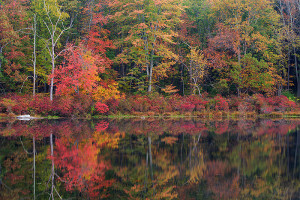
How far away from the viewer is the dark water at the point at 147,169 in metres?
6.71

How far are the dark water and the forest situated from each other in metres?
16.4

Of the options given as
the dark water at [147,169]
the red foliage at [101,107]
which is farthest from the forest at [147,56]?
the dark water at [147,169]

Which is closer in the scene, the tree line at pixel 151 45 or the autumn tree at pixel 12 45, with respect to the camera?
the autumn tree at pixel 12 45

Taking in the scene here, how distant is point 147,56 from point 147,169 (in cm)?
2699

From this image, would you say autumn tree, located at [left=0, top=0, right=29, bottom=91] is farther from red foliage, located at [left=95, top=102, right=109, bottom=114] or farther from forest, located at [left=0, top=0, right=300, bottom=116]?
red foliage, located at [left=95, top=102, right=109, bottom=114]

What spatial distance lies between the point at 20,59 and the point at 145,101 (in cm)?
1429

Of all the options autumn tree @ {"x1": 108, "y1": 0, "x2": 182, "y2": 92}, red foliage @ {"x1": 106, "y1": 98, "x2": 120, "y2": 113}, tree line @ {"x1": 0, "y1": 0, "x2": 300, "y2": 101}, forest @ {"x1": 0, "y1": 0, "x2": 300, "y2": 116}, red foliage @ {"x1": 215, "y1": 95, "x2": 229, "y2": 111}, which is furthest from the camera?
autumn tree @ {"x1": 108, "y1": 0, "x2": 182, "y2": 92}

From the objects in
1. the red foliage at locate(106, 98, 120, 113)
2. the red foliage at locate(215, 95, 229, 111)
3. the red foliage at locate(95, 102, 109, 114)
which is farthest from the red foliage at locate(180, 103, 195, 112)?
the red foliage at locate(95, 102, 109, 114)

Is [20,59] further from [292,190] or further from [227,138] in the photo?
[292,190]

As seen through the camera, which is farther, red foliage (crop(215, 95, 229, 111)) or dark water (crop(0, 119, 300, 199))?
red foliage (crop(215, 95, 229, 111))

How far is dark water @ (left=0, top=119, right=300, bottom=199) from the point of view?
6.71 metres

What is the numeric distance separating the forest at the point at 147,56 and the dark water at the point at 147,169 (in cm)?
1639

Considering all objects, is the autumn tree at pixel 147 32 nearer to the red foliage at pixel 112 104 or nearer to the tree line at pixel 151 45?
the tree line at pixel 151 45

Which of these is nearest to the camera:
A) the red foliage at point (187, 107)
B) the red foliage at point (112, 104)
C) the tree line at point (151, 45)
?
the red foliage at point (112, 104)
